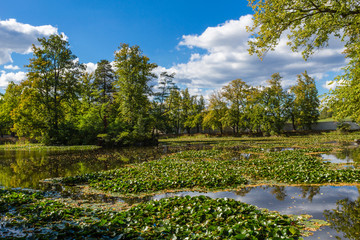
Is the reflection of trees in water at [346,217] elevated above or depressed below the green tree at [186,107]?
below

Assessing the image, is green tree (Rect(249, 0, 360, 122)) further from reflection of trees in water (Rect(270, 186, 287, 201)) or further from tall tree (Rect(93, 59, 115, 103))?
tall tree (Rect(93, 59, 115, 103))

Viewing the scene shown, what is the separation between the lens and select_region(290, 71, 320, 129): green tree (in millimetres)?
52844

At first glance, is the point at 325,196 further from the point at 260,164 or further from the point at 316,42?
the point at 316,42

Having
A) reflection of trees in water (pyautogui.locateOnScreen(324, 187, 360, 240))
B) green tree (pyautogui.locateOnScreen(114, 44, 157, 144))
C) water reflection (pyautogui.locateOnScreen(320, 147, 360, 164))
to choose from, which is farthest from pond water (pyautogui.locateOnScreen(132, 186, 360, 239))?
green tree (pyautogui.locateOnScreen(114, 44, 157, 144))

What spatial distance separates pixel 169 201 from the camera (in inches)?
280

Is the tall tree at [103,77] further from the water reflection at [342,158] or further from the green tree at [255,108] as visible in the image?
the water reflection at [342,158]

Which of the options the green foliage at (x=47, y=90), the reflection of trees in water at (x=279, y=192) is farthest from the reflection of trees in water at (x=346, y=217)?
the green foliage at (x=47, y=90)

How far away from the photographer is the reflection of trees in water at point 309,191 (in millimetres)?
7934

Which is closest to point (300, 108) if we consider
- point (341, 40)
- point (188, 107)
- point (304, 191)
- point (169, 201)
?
point (188, 107)

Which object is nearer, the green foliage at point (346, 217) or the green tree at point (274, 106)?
the green foliage at point (346, 217)

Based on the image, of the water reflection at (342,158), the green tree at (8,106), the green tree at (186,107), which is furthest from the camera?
the green tree at (186,107)

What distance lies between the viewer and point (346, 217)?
6.03 m

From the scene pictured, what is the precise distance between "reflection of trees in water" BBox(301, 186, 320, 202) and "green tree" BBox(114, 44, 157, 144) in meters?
25.7

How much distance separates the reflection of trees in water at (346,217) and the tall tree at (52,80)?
35.9 metres
